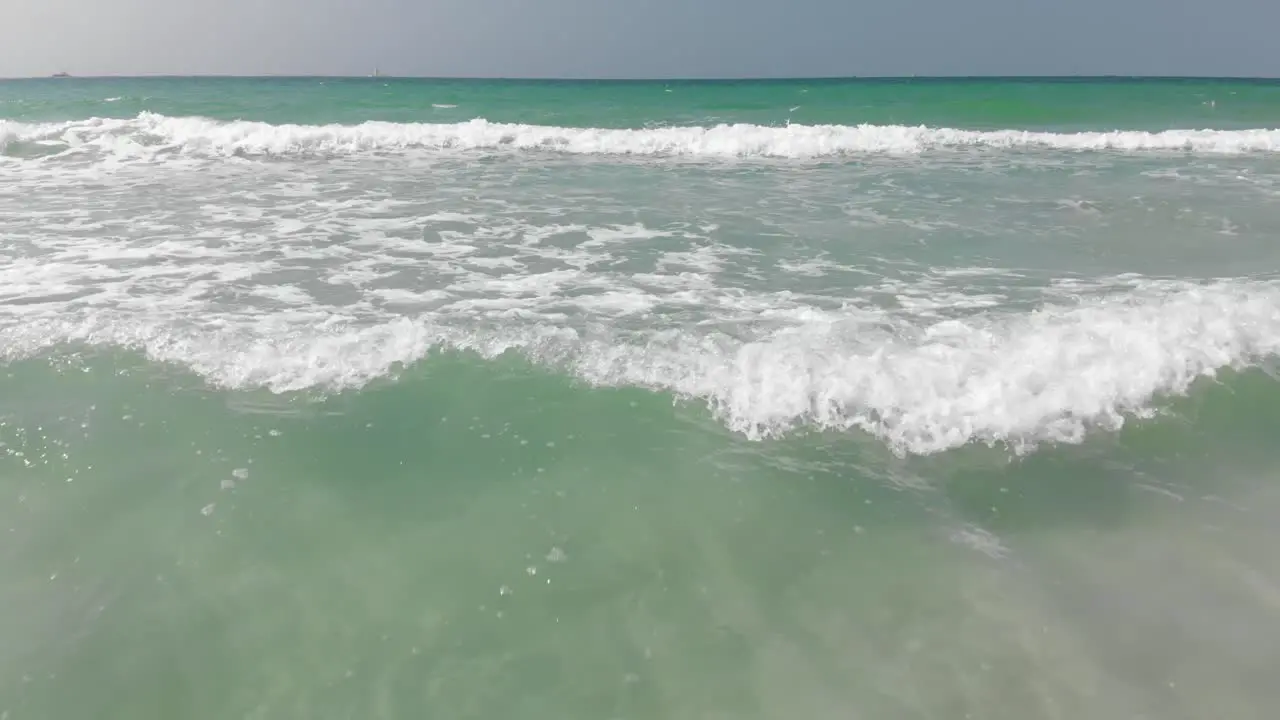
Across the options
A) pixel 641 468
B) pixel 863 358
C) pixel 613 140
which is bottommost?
pixel 641 468

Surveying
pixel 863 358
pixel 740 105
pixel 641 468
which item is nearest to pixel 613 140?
pixel 740 105

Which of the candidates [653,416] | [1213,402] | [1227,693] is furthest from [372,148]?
[1227,693]

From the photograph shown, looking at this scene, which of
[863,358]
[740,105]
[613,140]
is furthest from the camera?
[740,105]

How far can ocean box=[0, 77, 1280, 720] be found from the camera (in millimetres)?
3229

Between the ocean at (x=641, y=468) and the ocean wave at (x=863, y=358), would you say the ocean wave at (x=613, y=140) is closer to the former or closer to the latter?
the ocean at (x=641, y=468)

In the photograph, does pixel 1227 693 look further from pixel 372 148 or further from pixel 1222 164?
pixel 372 148

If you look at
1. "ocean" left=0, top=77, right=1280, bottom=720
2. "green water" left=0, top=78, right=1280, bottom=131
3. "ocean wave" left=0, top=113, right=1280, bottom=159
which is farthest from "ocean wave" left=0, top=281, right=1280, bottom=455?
"green water" left=0, top=78, right=1280, bottom=131

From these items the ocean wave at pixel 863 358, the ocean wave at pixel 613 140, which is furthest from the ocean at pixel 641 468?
the ocean wave at pixel 613 140

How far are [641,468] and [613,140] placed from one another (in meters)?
15.7

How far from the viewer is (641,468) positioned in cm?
462

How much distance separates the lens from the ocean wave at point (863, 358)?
5.07 meters

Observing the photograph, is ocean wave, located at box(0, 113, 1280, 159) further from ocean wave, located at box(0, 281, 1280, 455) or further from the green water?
ocean wave, located at box(0, 281, 1280, 455)

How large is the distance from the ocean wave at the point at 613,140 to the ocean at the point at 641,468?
8043mm

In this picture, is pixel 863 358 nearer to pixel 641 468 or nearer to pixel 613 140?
pixel 641 468
